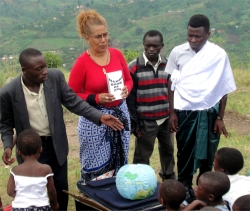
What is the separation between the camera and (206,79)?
4.09 metres

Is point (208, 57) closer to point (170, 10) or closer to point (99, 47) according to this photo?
point (99, 47)

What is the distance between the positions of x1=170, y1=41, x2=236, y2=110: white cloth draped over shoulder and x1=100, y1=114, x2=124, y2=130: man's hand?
0.75m

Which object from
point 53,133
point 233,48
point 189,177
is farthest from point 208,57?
point 233,48

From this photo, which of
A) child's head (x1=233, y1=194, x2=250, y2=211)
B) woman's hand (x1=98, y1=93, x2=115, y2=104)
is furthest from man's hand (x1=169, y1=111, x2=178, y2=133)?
child's head (x1=233, y1=194, x2=250, y2=211)

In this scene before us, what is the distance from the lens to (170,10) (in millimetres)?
Answer: 46531

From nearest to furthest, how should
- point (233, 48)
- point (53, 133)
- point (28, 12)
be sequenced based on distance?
point (53, 133) → point (233, 48) → point (28, 12)

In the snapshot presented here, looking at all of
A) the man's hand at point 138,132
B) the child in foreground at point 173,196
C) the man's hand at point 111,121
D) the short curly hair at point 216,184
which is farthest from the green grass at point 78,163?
the short curly hair at point 216,184

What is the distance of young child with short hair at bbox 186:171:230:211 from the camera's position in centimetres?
292

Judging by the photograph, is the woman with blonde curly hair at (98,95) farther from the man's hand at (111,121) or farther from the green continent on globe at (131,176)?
the green continent on globe at (131,176)

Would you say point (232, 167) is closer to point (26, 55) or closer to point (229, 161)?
point (229, 161)

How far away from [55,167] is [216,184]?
1399 millimetres

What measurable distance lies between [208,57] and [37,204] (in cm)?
203

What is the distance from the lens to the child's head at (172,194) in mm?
2848

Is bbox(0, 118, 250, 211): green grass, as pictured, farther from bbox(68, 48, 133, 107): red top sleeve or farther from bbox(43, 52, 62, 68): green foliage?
bbox(43, 52, 62, 68): green foliage
